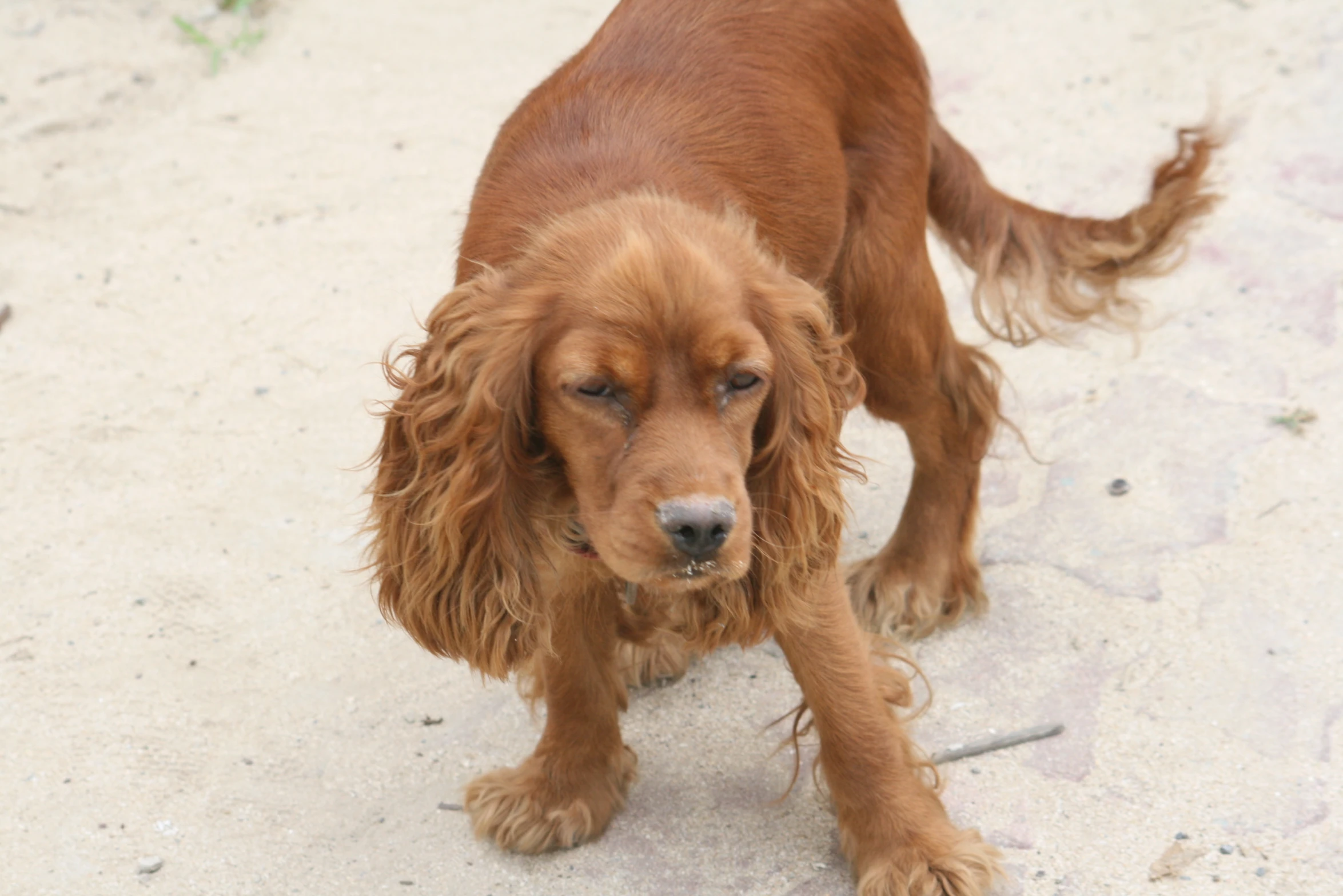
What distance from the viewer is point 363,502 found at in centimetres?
429

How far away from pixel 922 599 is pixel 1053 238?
3.45 ft

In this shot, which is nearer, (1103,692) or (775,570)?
(775,570)

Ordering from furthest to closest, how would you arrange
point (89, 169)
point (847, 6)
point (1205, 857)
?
1. point (89, 169)
2. point (847, 6)
3. point (1205, 857)

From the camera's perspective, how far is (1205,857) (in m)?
2.91

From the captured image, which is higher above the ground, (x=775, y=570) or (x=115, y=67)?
(x=775, y=570)

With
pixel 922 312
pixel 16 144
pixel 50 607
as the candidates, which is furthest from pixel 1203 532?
pixel 16 144

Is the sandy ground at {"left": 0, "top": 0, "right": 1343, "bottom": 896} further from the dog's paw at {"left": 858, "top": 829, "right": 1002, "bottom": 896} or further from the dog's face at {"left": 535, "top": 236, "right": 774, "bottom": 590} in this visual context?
the dog's face at {"left": 535, "top": 236, "right": 774, "bottom": 590}

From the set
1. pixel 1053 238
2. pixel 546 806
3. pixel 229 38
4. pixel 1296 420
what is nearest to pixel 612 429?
pixel 546 806

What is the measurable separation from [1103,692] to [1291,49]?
11.8 ft

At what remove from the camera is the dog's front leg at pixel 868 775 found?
113 inches

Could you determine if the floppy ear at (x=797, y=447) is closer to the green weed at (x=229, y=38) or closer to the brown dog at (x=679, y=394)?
the brown dog at (x=679, y=394)

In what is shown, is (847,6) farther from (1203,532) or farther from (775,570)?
(1203,532)

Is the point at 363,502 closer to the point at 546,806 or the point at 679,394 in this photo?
the point at 546,806

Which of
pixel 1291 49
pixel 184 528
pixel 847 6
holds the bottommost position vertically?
pixel 184 528
